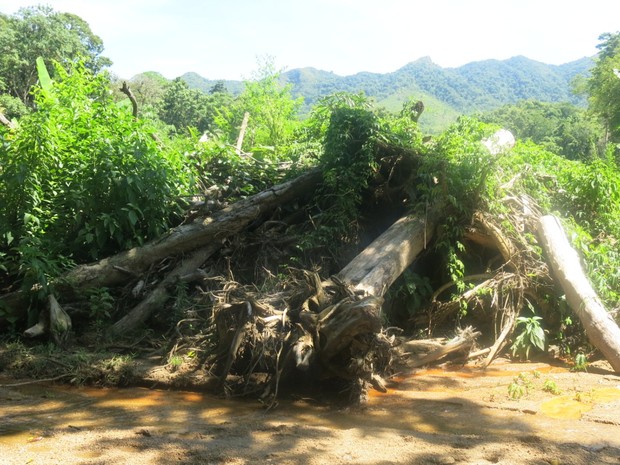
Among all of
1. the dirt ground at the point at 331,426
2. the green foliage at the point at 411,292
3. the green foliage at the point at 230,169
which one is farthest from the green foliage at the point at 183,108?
the dirt ground at the point at 331,426

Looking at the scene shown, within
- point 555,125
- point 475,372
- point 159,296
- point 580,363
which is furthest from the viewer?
point 555,125

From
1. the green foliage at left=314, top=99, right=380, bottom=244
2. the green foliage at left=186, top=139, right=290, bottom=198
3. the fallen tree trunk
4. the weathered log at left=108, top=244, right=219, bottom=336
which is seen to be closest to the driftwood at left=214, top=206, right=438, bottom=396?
the weathered log at left=108, top=244, right=219, bottom=336

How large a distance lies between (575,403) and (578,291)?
1.71 m

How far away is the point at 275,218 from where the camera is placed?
24.3 ft

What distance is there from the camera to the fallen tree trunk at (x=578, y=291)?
18.4 ft

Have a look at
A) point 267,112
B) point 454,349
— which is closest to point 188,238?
point 454,349

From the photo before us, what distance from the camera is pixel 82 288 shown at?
6051mm

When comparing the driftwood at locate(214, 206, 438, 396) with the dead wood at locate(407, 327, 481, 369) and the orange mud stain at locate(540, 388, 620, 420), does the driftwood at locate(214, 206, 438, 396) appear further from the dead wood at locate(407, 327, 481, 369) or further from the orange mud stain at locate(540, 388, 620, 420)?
the orange mud stain at locate(540, 388, 620, 420)

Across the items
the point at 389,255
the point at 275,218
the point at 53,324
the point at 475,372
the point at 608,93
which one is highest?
the point at 608,93

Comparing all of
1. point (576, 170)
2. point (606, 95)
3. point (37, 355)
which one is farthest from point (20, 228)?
point (606, 95)

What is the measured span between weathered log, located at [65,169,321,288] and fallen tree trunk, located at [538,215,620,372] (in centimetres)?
291

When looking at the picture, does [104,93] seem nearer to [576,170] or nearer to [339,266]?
[339,266]

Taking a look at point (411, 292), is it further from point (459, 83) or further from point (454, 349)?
point (459, 83)

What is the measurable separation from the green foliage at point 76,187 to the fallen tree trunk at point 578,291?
4.35 metres
